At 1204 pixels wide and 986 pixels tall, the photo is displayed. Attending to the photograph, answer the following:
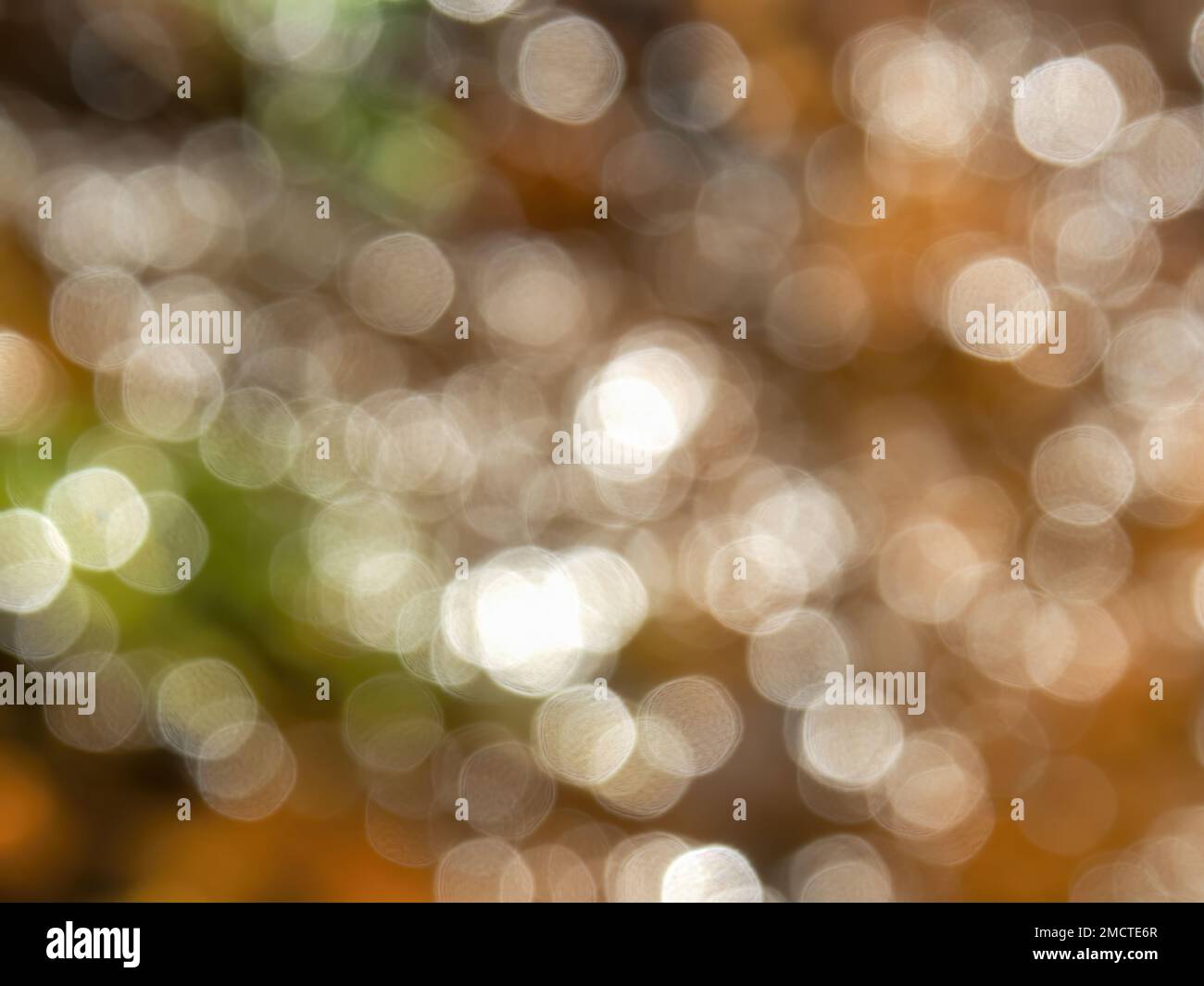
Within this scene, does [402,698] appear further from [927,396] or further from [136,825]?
[927,396]

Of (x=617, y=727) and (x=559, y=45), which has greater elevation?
(x=559, y=45)

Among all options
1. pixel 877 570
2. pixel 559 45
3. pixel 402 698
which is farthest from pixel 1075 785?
pixel 559 45

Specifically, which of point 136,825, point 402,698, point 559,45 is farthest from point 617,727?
point 559,45

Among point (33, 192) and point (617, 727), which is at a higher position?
point (33, 192)
